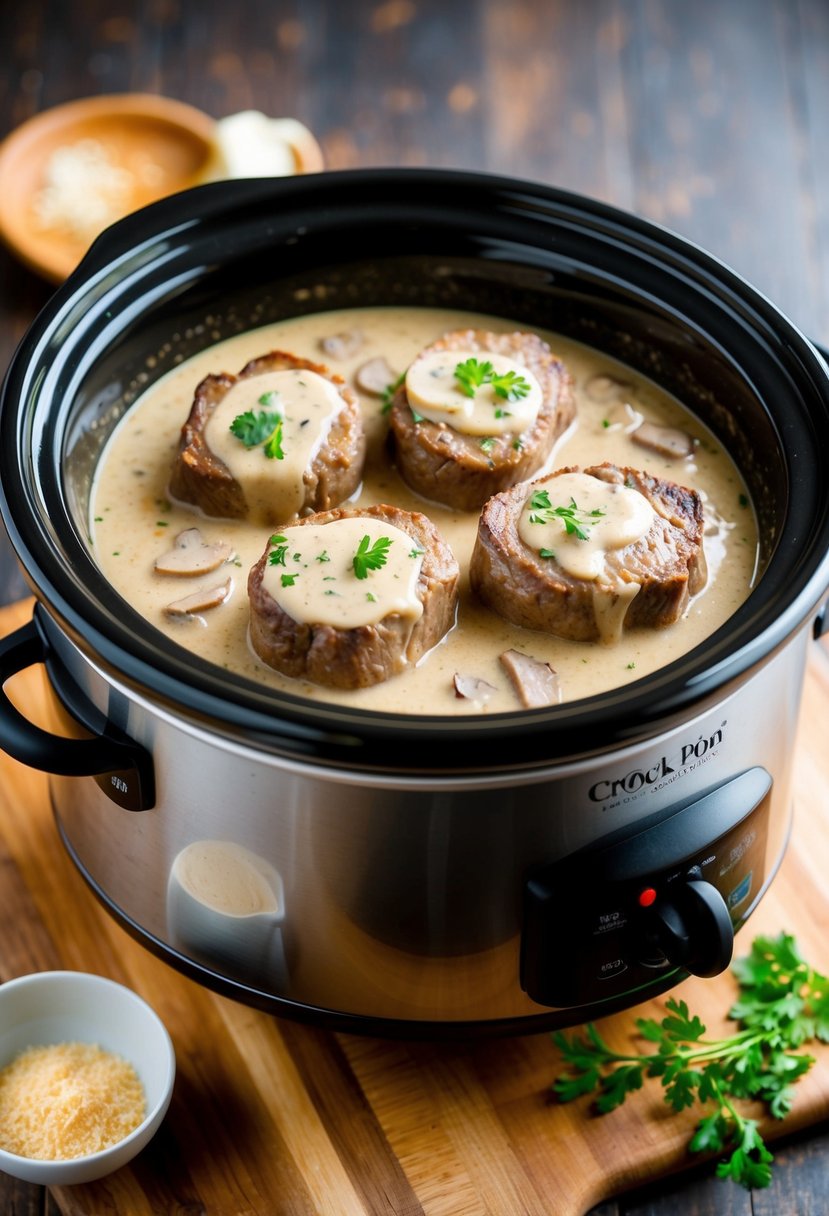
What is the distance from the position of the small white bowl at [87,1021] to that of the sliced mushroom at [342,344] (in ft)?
4.10

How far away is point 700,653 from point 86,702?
93cm

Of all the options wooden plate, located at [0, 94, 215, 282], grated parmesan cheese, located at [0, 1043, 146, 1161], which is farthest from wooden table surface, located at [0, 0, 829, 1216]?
grated parmesan cheese, located at [0, 1043, 146, 1161]

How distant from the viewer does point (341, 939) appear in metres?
2.25

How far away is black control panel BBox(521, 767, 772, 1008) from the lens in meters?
2.13

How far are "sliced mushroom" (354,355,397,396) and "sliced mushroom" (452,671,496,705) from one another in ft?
2.56

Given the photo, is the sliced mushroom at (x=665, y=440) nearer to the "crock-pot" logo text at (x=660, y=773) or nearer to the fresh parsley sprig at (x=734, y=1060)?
the "crock-pot" logo text at (x=660, y=773)

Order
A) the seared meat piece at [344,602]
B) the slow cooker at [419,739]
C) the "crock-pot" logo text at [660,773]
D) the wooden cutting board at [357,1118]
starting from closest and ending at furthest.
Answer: the slow cooker at [419,739] < the "crock-pot" logo text at [660,773] < the seared meat piece at [344,602] < the wooden cutting board at [357,1118]

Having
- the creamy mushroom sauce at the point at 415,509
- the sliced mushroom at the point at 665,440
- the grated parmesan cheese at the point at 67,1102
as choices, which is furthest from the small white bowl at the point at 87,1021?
the sliced mushroom at the point at 665,440

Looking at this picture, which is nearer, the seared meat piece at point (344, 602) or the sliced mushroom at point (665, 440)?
the seared meat piece at point (344, 602)

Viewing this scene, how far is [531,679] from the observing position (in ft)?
7.35

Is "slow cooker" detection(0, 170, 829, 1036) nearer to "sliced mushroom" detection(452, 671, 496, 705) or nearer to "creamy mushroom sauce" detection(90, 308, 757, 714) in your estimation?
"creamy mushroom sauce" detection(90, 308, 757, 714)

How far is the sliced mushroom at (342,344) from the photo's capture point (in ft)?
9.55

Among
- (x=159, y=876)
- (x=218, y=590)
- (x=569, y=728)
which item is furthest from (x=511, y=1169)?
(x=218, y=590)

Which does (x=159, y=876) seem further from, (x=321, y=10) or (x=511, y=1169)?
Result: (x=321, y=10)
